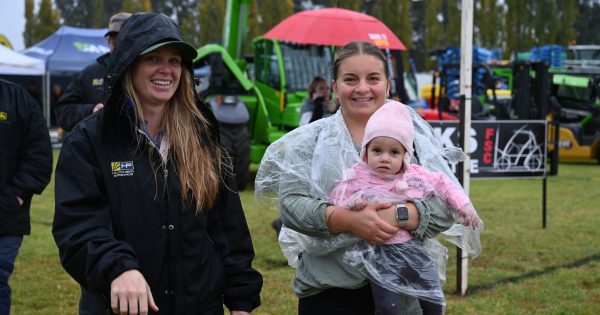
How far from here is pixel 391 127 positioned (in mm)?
2670

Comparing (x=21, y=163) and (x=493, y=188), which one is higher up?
(x=21, y=163)

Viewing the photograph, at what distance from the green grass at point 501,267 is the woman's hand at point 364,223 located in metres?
3.34

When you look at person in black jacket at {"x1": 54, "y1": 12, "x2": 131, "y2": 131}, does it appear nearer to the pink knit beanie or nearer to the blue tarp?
the pink knit beanie

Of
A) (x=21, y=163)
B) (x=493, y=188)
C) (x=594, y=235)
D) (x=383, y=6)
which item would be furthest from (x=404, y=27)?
(x=21, y=163)

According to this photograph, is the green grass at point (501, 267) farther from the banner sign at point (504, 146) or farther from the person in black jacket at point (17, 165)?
the person in black jacket at point (17, 165)

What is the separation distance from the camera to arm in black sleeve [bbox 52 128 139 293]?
2.40 metres

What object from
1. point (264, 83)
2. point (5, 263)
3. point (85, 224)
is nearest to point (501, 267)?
point (5, 263)

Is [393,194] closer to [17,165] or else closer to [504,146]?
[17,165]

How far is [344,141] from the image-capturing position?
2820 mm

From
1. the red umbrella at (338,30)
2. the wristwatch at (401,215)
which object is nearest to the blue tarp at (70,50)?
the red umbrella at (338,30)

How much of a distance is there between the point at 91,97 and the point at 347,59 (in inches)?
129

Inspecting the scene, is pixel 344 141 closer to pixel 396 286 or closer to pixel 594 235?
pixel 396 286

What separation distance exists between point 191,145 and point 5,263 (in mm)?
1894

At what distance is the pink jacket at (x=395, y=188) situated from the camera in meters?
2.71
